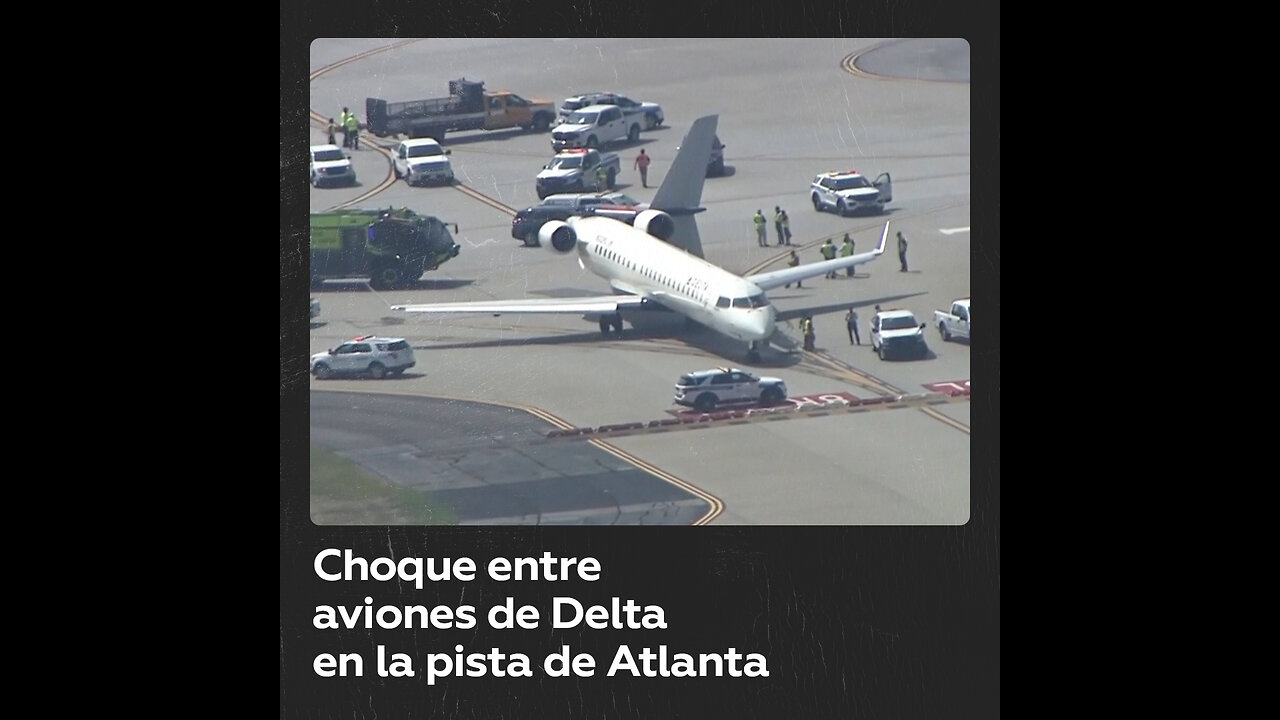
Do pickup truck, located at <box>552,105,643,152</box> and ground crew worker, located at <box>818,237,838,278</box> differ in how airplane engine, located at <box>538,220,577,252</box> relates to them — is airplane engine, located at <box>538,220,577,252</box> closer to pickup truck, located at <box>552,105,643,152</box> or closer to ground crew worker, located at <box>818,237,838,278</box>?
pickup truck, located at <box>552,105,643,152</box>

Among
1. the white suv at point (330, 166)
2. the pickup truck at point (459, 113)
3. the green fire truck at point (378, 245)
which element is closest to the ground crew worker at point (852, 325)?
the pickup truck at point (459, 113)

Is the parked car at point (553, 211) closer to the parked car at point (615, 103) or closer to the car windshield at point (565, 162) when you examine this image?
the car windshield at point (565, 162)

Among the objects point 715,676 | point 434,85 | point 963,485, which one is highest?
point 434,85

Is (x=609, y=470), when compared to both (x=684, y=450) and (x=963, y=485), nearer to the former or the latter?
(x=684, y=450)

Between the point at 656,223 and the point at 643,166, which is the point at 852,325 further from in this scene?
the point at 643,166

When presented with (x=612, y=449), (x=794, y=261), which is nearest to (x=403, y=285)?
(x=612, y=449)

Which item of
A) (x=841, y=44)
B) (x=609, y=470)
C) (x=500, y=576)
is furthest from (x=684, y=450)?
(x=841, y=44)
